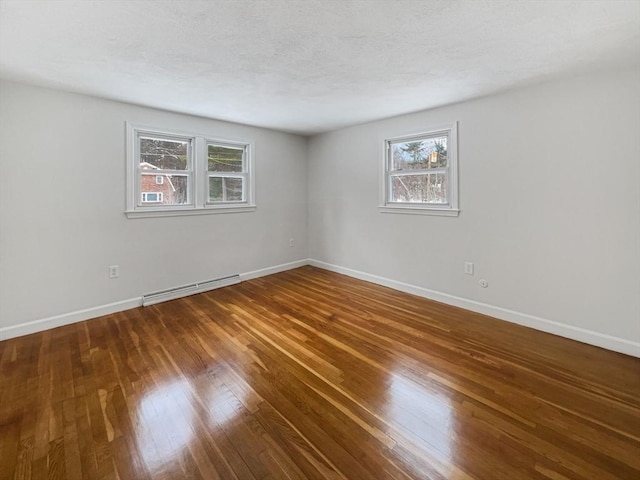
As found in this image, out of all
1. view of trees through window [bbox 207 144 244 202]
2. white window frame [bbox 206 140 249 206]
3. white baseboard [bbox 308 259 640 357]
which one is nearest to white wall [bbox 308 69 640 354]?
white baseboard [bbox 308 259 640 357]

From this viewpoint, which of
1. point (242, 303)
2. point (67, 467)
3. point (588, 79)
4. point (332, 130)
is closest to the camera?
point (67, 467)

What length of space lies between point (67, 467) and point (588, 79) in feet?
14.6

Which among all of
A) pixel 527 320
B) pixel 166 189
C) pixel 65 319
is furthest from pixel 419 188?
pixel 65 319

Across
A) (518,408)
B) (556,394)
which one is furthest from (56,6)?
(556,394)

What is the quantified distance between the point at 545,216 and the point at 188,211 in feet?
13.3

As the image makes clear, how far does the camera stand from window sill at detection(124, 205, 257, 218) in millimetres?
3399

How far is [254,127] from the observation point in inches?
175

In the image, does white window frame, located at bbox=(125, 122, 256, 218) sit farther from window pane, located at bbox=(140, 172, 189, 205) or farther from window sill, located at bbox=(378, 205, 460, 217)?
window sill, located at bbox=(378, 205, 460, 217)

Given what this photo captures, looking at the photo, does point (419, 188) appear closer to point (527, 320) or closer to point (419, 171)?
point (419, 171)

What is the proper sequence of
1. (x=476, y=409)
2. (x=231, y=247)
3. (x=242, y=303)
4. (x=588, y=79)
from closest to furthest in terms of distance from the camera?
(x=476, y=409), (x=588, y=79), (x=242, y=303), (x=231, y=247)

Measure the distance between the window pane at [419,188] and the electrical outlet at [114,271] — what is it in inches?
140

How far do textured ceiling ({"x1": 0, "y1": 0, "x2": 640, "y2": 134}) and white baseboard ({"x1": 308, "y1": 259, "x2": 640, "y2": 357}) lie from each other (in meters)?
2.24

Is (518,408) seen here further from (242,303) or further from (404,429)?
(242,303)

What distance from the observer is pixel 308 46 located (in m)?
2.04
